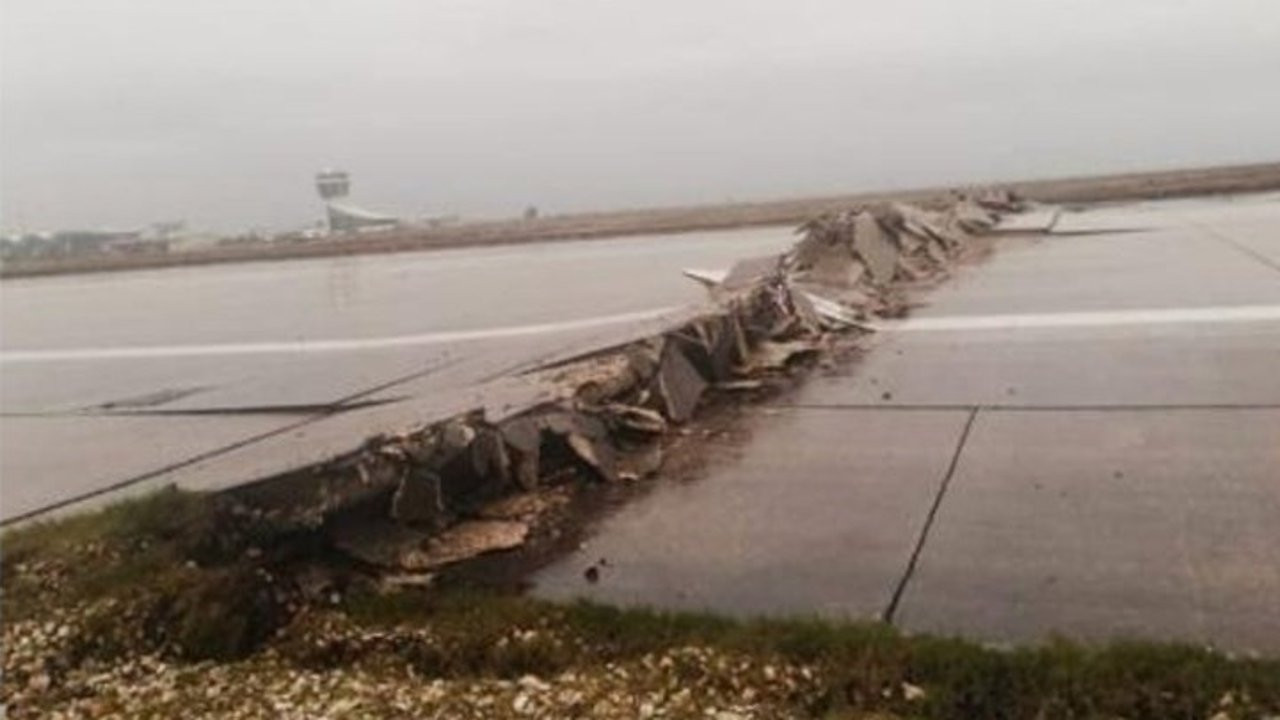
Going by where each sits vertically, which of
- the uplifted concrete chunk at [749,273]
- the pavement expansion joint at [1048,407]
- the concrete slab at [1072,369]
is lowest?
the pavement expansion joint at [1048,407]

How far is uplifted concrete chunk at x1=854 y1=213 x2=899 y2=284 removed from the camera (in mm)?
12430

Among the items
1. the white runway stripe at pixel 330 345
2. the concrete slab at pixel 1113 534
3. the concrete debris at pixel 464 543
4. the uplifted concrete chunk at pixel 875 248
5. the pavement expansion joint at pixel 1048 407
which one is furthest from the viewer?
the uplifted concrete chunk at pixel 875 248

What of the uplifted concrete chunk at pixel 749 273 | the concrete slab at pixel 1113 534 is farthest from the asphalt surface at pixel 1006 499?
the uplifted concrete chunk at pixel 749 273

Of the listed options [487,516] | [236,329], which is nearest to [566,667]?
[487,516]

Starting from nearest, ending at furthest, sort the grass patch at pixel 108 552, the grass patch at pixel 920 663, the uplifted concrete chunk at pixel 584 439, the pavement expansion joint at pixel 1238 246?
the grass patch at pixel 920 663 < the grass patch at pixel 108 552 < the uplifted concrete chunk at pixel 584 439 < the pavement expansion joint at pixel 1238 246

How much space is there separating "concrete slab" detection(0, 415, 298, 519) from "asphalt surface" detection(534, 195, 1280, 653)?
11.2 ft

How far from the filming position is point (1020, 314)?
32.7ft

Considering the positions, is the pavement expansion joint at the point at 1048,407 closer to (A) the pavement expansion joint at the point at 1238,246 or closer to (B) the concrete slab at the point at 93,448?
(B) the concrete slab at the point at 93,448

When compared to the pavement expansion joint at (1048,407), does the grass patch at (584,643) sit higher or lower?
lower

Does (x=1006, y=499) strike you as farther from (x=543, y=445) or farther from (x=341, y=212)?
(x=341, y=212)

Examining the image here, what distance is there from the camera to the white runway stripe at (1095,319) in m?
8.91

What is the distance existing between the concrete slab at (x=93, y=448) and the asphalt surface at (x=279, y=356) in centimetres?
2

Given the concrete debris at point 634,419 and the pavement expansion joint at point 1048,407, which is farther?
the concrete debris at point 634,419

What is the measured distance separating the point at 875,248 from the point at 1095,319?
3767 millimetres
